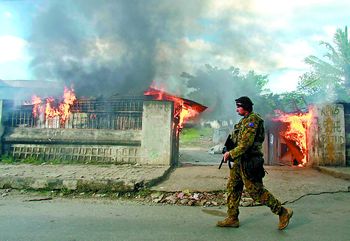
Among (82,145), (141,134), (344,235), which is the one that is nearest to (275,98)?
(141,134)

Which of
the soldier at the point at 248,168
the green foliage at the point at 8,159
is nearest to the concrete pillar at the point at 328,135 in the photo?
the soldier at the point at 248,168

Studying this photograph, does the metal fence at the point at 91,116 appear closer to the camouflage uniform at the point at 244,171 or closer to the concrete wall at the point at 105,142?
the concrete wall at the point at 105,142

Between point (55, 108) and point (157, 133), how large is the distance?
366cm

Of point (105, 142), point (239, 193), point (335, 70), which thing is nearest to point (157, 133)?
point (105, 142)

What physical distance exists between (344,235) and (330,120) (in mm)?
5903

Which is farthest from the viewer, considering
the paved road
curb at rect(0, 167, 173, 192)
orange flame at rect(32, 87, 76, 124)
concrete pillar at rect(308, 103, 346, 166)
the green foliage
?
orange flame at rect(32, 87, 76, 124)

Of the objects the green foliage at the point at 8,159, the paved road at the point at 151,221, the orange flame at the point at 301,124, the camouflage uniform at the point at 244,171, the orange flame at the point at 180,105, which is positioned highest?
the orange flame at the point at 180,105

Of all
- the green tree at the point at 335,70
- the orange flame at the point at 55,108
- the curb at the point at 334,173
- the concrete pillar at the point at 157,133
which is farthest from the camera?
the green tree at the point at 335,70

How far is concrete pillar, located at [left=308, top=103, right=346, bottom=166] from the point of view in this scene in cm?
883

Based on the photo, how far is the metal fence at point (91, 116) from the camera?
9.57m

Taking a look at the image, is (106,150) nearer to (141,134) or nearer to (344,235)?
(141,134)

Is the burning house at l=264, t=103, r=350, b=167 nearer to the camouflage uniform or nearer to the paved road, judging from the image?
the paved road

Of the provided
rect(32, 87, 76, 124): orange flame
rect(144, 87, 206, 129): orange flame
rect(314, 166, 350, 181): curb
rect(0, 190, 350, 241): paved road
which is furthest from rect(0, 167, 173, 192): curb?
rect(314, 166, 350, 181): curb

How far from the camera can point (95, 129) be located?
31.4ft
